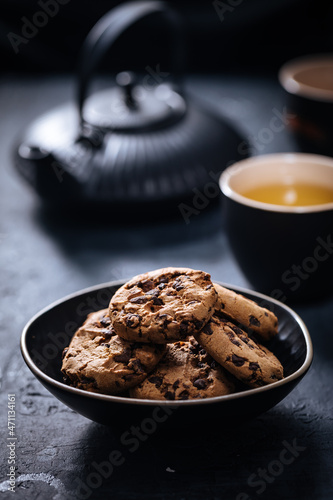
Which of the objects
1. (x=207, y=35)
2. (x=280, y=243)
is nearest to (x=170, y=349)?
(x=280, y=243)

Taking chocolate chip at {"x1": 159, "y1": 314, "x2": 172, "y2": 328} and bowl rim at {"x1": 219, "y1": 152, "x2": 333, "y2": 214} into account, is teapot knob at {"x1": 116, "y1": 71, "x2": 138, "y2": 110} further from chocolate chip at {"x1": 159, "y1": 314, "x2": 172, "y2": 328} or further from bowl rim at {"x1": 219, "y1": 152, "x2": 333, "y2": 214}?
chocolate chip at {"x1": 159, "y1": 314, "x2": 172, "y2": 328}

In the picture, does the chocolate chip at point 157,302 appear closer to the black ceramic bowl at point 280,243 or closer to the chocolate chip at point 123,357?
the chocolate chip at point 123,357

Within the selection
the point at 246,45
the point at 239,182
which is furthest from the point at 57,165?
the point at 246,45

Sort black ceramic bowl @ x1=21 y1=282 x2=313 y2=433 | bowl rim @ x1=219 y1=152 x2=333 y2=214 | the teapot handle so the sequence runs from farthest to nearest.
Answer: the teapot handle
bowl rim @ x1=219 y1=152 x2=333 y2=214
black ceramic bowl @ x1=21 y1=282 x2=313 y2=433

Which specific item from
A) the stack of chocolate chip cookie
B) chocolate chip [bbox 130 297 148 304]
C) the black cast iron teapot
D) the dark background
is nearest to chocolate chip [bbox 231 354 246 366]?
the stack of chocolate chip cookie

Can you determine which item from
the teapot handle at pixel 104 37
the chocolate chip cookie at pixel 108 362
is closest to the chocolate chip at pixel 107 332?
the chocolate chip cookie at pixel 108 362

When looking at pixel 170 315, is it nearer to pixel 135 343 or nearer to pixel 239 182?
pixel 135 343
